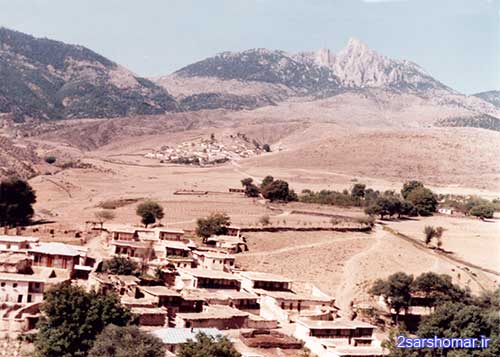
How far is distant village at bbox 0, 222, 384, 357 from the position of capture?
28.5 metres

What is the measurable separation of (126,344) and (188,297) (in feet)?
29.3

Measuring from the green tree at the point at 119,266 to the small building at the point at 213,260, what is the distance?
5.49m

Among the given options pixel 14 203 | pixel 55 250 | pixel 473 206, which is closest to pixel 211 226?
pixel 14 203

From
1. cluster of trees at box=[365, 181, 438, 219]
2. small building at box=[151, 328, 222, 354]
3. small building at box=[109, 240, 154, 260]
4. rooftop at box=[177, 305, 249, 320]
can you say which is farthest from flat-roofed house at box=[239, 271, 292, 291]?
cluster of trees at box=[365, 181, 438, 219]

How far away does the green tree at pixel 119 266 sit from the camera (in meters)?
33.8

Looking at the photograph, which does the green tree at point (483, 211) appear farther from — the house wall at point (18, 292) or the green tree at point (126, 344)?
the green tree at point (126, 344)

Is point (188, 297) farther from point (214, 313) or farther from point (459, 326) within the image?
point (459, 326)

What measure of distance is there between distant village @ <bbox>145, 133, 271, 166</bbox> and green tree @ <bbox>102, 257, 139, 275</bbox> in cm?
9539

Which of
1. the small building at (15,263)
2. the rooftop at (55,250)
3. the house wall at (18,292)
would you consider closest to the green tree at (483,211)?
the rooftop at (55,250)

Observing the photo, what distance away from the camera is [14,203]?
52469 millimetres

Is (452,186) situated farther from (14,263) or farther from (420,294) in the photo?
(14,263)

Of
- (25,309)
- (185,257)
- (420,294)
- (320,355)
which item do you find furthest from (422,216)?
(25,309)

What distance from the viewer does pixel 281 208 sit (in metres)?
69.1

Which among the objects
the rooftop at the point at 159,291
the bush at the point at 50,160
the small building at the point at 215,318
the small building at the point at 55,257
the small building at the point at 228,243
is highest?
the bush at the point at 50,160
